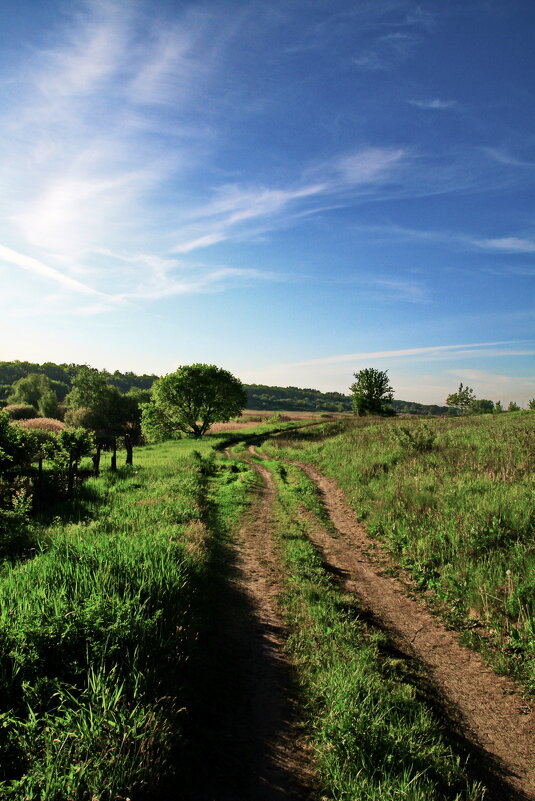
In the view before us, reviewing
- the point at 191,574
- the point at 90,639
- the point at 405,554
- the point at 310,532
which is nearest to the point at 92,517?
the point at 191,574

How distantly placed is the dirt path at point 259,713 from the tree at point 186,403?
41.5 meters

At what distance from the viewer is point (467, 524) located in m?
9.64

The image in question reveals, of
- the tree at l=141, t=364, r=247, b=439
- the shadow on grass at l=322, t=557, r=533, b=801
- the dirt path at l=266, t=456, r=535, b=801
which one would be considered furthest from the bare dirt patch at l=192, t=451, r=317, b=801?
the tree at l=141, t=364, r=247, b=439

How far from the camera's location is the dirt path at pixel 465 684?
4.46 metres

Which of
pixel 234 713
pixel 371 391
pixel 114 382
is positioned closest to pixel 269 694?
pixel 234 713

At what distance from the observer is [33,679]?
425 cm

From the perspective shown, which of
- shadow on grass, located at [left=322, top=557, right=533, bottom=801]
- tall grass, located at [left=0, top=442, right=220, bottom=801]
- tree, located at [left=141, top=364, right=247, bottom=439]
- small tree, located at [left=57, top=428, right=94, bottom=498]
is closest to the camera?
tall grass, located at [left=0, top=442, right=220, bottom=801]

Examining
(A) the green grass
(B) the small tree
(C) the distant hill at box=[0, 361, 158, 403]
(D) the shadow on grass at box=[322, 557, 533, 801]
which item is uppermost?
(C) the distant hill at box=[0, 361, 158, 403]

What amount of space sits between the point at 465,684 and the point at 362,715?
255 cm

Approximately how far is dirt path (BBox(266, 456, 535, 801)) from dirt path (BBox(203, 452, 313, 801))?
207 cm

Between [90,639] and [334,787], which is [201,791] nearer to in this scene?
[334,787]

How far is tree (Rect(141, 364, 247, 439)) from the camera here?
49.2 metres

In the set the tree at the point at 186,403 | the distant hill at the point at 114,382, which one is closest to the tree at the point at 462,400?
the distant hill at the point at 114,382

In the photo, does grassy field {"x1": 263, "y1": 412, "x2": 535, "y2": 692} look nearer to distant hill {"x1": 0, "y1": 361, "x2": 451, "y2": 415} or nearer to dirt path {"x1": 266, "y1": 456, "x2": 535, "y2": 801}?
dirt path {"x1": 266, "y1": 456, "x2": 535, "y2": 801}
